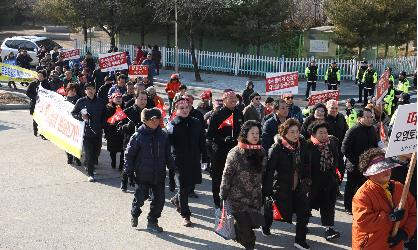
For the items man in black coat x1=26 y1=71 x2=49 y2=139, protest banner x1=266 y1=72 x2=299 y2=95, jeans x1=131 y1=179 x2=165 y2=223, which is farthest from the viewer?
man in black coat x1=26 y1=71 x2=49 y2=139

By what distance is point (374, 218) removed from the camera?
18.0 ft

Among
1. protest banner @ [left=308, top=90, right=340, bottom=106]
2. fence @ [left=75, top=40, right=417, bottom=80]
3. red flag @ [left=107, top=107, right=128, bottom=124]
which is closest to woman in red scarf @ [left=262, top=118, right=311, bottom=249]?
red flag @ [left=107, top=107, right=128, bottom=124]

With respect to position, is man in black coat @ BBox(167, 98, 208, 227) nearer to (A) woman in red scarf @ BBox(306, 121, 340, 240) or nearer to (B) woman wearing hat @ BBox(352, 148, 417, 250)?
(A) woman in red scarf @ BBox(306, 121, 340, 240)

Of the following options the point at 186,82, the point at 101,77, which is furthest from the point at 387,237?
the point at 186,82

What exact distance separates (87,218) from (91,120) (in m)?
2.47

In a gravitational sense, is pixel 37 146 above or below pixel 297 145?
below

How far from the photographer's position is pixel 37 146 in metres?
13.6

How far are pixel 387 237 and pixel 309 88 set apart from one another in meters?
17.0

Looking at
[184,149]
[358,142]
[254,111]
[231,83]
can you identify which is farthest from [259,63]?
[184,149]

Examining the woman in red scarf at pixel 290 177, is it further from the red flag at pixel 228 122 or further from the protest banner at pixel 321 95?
the protest banner at pixel 321 95

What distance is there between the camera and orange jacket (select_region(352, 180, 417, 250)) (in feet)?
18.0

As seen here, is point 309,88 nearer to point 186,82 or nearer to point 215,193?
point 186,82

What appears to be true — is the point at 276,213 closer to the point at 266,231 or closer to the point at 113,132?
the point at 266,231

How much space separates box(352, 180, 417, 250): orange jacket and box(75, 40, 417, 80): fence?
20.7 m
